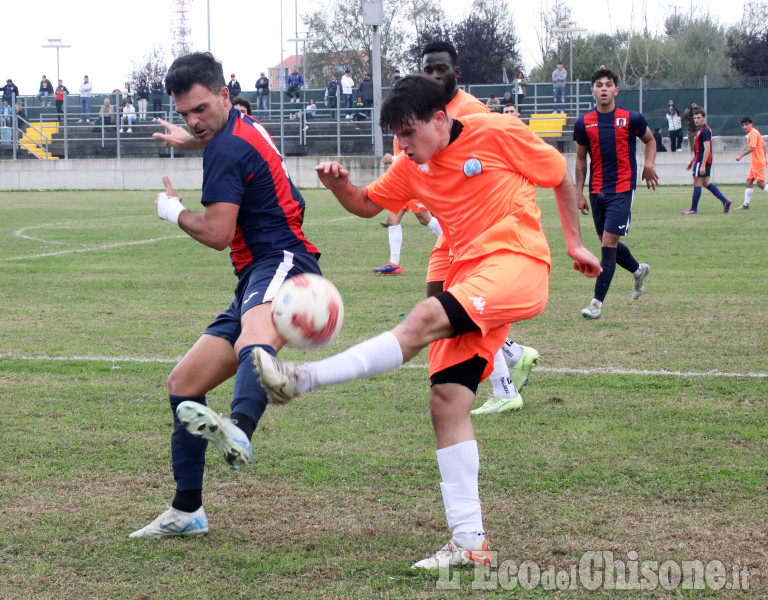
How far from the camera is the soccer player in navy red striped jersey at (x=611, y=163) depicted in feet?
30.2

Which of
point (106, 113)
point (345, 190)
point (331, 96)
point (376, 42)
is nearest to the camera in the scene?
point (345, 190)

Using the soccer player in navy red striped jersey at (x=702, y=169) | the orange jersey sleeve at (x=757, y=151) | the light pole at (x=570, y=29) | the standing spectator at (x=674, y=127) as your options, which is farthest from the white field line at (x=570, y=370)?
the light pole at (x=570, y=29)

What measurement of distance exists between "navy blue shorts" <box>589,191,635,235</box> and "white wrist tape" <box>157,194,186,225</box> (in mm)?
6097

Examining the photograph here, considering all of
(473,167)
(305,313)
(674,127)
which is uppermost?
(674,127)

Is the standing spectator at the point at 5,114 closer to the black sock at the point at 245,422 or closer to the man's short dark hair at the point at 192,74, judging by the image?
the man's short dark hair at the point at 192,74

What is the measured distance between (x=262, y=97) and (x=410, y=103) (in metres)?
33.6

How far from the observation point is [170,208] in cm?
387

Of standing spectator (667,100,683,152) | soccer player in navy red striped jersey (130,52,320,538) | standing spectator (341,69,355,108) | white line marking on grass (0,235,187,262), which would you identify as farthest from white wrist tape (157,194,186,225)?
standing spectator (341,69,355,108)

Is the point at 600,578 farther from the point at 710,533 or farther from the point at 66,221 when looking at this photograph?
the point at 66,221

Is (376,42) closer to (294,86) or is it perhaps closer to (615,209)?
(294,86)

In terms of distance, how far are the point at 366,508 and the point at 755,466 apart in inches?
75.2

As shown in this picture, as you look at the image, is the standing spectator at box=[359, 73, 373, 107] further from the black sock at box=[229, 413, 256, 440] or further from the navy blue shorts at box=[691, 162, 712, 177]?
the black sock at box=[229, 413, 256, 440]

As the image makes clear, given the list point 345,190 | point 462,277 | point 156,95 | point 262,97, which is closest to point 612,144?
point 345,190

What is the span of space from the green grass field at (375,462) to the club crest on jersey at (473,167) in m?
1.46
